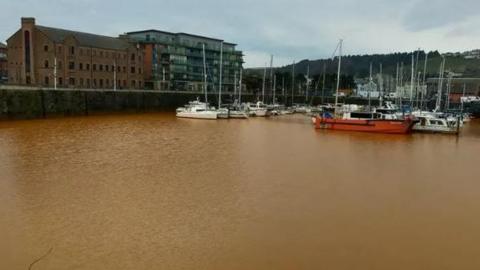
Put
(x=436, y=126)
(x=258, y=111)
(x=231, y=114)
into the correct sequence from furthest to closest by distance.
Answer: (x=258, y=111) < (x=231, y=114) < (x=436, y=126)

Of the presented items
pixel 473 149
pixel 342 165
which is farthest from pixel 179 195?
pixel 473 149

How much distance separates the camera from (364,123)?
2057 inches

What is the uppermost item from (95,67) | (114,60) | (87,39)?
(87,39)

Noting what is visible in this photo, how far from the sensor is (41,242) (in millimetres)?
14727

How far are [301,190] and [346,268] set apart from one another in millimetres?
9435

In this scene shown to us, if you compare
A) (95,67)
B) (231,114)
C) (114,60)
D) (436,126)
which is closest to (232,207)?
(436,126)

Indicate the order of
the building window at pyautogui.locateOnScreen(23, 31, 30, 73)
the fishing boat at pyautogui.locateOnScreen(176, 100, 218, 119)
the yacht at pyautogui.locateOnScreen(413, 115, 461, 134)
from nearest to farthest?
the yacht at pyautogui.locateOnScreen(413, 115, 461, 134) → the fishing boat at pyautogui.locateOnScreen(176, 100, 218, 119) → the building window at pyautogui.locateOnScreen(23, 31, 30, 73)

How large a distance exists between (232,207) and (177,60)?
342 feet

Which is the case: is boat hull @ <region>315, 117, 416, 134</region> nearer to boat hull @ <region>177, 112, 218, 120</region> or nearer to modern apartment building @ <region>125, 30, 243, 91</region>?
boat hull @ <region>177, 112, 218, 120</region>

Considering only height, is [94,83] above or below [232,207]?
above

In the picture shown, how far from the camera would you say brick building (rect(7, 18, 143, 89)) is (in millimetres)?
83625

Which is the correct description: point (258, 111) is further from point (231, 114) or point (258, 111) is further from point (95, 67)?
point (95, 67)

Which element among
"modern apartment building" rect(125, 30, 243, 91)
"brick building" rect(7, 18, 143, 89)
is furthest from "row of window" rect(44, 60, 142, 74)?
"modern apartment building" rect(125, 30, 243, 91)

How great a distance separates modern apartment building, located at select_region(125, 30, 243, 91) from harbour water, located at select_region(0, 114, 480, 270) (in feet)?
259
